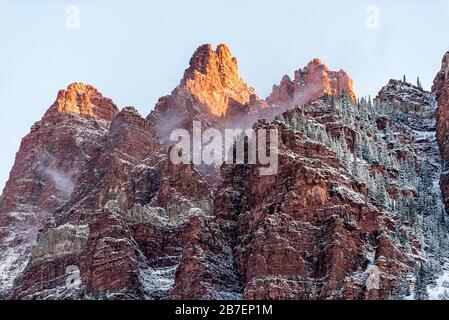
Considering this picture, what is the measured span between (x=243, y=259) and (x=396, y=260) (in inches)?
870

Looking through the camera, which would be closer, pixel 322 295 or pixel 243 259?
pixel 322 295

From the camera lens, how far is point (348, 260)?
602 feet

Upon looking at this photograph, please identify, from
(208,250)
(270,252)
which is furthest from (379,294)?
(208,250)

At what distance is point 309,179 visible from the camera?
648ft

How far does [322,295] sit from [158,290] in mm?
29071

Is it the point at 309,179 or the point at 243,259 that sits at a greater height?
the point at 309,179

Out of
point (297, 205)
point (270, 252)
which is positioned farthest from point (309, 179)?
point (270, 252)
